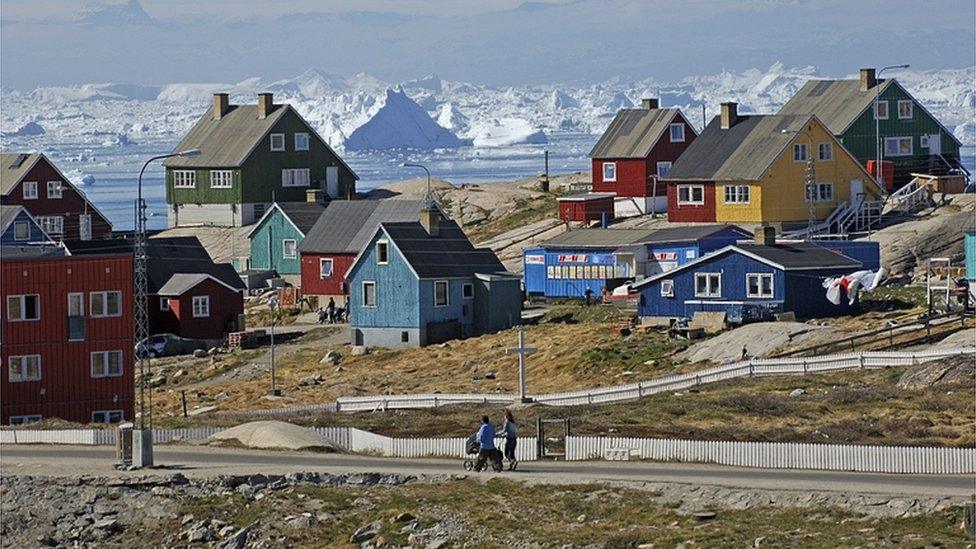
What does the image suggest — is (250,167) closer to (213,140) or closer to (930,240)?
(213,140)

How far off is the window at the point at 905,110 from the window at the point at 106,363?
46582 mm

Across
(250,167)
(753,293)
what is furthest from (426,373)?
(250,167)

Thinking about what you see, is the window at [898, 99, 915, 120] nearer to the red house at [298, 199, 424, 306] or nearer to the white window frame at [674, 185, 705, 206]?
the white window frame at [674, 185, 705, 206]

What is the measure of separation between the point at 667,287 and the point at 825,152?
744 inches

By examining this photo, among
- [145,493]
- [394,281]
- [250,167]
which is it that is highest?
[250,167]

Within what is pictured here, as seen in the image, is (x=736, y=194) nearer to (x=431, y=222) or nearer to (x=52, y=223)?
(x=431, y=222)

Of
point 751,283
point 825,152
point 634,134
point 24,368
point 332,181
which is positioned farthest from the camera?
point 332,181

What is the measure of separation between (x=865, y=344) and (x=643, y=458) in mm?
18572

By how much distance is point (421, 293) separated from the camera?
73.5 m

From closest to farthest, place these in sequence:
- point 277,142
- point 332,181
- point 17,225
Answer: point 17,225, point 277,142, point 332,181

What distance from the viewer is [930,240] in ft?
252

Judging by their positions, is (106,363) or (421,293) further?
(421,293)

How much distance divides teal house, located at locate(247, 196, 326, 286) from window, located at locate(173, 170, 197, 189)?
14.0m

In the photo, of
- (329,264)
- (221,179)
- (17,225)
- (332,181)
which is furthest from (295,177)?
(17,225)
